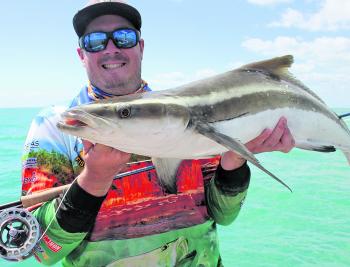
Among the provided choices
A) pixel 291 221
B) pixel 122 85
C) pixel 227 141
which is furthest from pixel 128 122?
pixel 291 221

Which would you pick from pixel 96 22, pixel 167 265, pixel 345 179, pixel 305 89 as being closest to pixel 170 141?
pixel 167 265

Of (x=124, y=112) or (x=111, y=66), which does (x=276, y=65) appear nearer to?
(x=111, y=66)

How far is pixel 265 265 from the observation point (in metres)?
6.30

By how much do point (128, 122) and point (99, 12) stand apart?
3.58 ft

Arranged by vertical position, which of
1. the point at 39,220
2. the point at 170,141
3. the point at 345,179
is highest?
the point at 170,141

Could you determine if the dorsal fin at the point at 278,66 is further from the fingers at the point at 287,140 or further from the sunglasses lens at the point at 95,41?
the sunglasses lens at the point at 95,41

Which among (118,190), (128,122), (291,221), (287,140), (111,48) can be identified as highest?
(111,48)

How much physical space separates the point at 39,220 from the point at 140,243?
0.58 m

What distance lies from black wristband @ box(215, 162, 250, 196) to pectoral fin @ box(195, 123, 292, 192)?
1.65ft


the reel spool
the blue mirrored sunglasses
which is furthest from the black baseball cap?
the reel spool

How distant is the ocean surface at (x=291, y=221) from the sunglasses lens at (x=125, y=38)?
16.6 ft

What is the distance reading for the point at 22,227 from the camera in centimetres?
206

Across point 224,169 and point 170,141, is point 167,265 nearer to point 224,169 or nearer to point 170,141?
point 224,169

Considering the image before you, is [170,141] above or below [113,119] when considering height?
below
